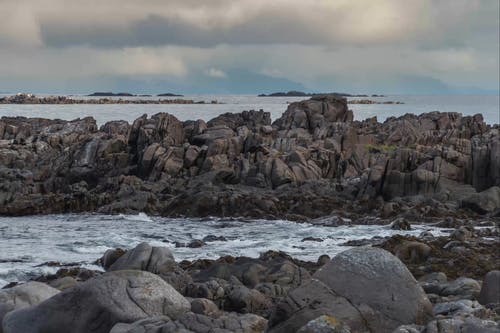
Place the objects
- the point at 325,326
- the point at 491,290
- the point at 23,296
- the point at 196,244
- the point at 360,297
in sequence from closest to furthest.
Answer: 1. the point at 325,326
2. the point at 360,297
3. the point at 23,296
4. the point at 491,290
5. the point at 196,244

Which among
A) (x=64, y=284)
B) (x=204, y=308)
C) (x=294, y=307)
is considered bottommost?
(x=64, y=284)

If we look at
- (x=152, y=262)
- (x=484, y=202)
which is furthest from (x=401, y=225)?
Answer: (x=152, y=262)

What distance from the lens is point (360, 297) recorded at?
516 inches

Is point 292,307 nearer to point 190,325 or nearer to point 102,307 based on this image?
point 190,325

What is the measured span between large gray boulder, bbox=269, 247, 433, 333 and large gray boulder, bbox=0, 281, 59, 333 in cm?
581

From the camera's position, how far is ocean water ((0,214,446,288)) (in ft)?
95.1

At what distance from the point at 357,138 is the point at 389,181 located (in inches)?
565

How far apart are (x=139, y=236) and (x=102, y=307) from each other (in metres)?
21.3

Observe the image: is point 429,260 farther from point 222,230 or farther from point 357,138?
point 357,138

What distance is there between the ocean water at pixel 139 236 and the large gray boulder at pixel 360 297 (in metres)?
14.6

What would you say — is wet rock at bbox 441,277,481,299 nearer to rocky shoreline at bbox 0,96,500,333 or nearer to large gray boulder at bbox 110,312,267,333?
rocky shoreline at bbox 0,96,500,333

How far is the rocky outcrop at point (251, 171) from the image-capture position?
4141cm

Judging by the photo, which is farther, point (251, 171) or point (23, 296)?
point (251, 171)

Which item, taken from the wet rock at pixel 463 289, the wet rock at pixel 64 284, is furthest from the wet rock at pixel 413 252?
the wet rock at pixel 64 284
